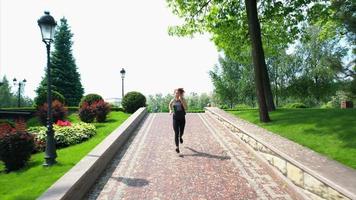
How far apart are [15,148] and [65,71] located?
39.9 meters

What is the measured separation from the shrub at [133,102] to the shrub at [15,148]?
15.6 meters

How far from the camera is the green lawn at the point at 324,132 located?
31.5 feet

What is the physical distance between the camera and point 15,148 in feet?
37.6

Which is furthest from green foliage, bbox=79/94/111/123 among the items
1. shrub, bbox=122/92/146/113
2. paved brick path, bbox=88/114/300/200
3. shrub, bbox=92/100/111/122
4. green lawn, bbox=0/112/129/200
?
green lawn, bbox=0/112/129/200

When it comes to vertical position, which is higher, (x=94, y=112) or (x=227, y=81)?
(x=227, y=81)

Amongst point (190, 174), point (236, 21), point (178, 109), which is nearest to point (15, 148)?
point (178, 109)

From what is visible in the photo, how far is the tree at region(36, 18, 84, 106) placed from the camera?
4916 cm

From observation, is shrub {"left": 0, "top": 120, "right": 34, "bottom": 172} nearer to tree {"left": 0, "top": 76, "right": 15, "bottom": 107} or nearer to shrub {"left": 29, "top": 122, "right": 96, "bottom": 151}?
shrub {"left": 29, "top": 122, "right": 96, "bottom": 151}

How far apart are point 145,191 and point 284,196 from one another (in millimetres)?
2848

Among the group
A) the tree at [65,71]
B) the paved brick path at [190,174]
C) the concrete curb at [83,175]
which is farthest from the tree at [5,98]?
the concrete curb at [83,175]

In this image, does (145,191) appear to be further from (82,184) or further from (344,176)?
(344,176)

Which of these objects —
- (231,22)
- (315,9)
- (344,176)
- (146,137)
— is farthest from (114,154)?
(315,9)

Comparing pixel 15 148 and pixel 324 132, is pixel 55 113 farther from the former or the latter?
pixel 324 132

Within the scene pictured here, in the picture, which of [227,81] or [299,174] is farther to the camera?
[227,81]
